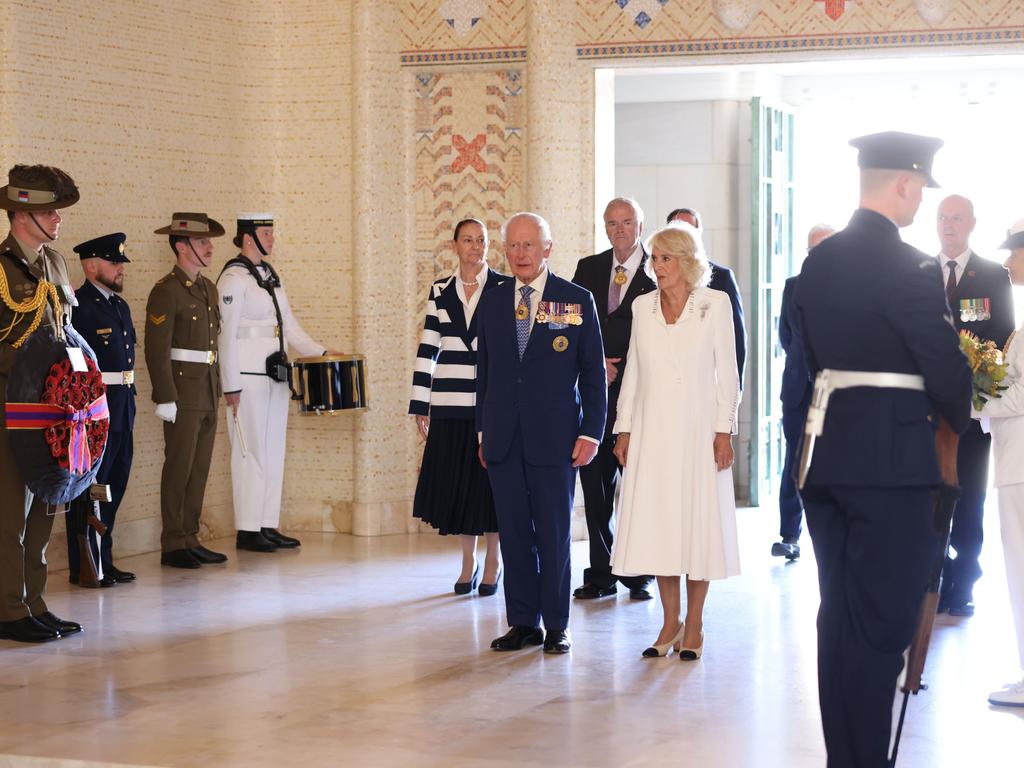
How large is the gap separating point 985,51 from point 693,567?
4.09 meters

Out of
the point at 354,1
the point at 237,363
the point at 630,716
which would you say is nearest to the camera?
the point at 630,716

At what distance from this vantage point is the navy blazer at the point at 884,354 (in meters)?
3.78

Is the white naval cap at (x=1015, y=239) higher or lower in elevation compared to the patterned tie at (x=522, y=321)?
higher

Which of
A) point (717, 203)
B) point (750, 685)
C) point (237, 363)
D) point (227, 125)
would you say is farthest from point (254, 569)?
point (717, 203)

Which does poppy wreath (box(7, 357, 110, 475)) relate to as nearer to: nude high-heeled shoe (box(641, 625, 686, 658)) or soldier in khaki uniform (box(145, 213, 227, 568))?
soldier in khaki uniform (box(145, 213, 227, 568))

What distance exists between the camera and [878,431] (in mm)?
3848

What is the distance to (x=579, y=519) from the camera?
350 inches

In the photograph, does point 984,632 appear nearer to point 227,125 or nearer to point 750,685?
point 750,685

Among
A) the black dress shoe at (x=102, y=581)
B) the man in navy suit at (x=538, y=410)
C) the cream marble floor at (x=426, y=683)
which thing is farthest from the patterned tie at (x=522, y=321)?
the black dress shoe at (x=102, y=581)

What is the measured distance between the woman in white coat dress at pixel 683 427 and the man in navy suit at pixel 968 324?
1.39 m

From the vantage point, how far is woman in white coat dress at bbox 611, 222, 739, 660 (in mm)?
5660

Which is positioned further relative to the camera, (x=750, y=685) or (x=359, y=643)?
(x=359, y=643)

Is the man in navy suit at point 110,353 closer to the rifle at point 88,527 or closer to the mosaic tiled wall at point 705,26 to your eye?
the rifle at point 88,527

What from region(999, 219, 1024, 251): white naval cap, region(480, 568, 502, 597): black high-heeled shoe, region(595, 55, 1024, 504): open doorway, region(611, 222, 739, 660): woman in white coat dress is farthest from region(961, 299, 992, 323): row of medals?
region(595, 55, 1024, 504): open doorway
